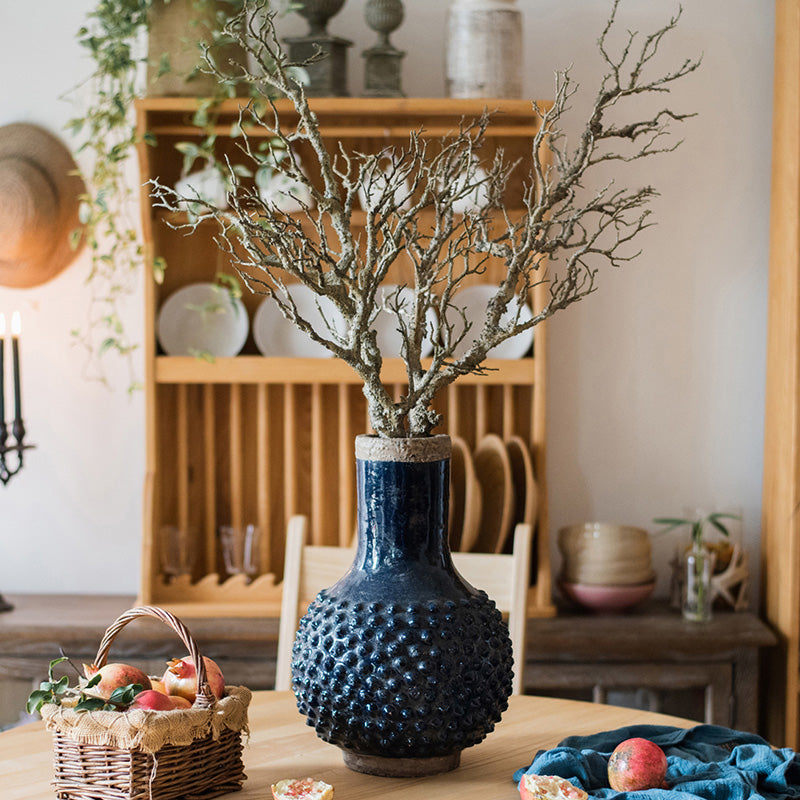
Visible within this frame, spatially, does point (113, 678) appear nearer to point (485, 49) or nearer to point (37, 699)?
point (37, 699)

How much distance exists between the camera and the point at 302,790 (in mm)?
1011

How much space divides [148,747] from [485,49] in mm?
1721

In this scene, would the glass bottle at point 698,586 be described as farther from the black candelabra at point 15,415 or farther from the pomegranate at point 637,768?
the black candelabra at point 15,415

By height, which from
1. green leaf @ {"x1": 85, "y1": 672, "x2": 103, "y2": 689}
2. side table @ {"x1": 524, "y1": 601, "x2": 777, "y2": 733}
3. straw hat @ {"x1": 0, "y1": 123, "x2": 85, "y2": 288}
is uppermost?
straw hat @ {"x1": 0, "y1": 123, "x2": 85, "y2": 288}

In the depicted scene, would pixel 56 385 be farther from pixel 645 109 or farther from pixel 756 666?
pixel 756 666

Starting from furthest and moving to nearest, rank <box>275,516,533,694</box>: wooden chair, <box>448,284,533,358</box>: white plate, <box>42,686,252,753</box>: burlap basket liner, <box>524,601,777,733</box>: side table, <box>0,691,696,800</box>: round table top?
<box>448,284,533,358</box>: white plate → <box>524,601,777,733</box>: side table → <box>275,516,533,694</box>: wooden chair → <box>0,691,696,800</box>: round table top → <box>42,686,252,753</box>: burlap basket liner

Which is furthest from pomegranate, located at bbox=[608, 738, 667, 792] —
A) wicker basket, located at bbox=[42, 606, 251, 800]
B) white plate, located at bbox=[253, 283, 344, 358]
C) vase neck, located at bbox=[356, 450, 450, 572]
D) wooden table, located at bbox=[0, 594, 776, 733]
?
white plate, located at bbox=[253, 283, 344, 358]

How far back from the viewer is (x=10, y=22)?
2434 mm

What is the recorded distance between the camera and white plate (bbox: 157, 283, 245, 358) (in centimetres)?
238

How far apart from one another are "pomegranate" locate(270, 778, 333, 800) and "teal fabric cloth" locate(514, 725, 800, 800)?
8.8 inches

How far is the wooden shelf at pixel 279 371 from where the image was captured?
2229 millimetres

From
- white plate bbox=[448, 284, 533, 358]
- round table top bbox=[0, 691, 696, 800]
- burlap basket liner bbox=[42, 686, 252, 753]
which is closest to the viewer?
burlap basket liner bbox=[42, 686, 252, 753]

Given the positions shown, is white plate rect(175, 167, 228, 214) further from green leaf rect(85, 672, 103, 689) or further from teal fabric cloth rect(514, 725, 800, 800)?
teal fabric cloth rect(514, 725, 800, 800)

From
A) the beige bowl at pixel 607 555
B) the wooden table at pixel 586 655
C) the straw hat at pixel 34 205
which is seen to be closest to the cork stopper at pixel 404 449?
the wooden table at pixel 586 655
